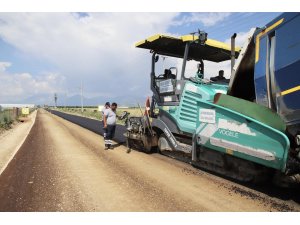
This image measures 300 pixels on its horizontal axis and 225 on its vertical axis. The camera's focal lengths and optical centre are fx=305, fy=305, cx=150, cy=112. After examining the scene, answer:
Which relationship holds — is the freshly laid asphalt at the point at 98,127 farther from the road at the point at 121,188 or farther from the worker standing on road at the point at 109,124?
the road at the point at 121,188

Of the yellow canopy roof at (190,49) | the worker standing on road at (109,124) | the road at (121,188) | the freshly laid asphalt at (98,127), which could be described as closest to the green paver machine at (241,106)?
the yellow canopy roof at (190,49)

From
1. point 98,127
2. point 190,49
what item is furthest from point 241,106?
point 98,127

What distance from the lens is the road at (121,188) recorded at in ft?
15.0

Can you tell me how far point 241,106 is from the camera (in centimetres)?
515

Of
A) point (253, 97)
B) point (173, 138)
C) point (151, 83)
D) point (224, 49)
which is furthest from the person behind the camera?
point (151, 83)

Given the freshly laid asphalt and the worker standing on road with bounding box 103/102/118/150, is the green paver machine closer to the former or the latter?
the worker standing on road with bounding box 103/102/118/150

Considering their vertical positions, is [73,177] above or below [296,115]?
below

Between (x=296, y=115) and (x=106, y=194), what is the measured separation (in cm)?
324

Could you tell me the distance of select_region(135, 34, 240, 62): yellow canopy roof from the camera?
7.33 metres

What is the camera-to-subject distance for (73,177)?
6.34m

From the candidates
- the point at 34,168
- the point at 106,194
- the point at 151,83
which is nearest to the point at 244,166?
the point at 106,194

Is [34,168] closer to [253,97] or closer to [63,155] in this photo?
[63,155]

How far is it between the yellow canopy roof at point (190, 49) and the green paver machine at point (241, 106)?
0.02 meters

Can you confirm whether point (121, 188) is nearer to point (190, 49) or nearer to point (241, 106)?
point (241, 106)
